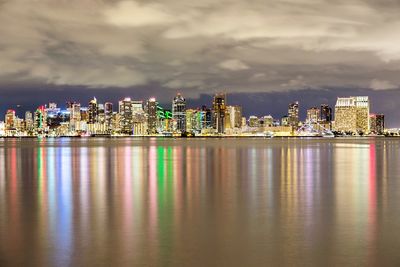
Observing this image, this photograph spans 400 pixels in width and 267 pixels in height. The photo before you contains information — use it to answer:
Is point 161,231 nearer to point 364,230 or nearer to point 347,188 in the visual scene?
point 364,230

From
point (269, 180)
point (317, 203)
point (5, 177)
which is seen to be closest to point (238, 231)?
point (317, 203)

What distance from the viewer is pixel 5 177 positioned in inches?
1318

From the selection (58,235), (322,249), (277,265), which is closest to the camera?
(277,265)

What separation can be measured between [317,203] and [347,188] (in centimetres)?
618

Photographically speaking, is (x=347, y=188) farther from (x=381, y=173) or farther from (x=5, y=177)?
(x=5, y=177)

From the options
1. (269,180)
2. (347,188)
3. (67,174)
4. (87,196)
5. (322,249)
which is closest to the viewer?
(322,249)

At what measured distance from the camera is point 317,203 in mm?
20172

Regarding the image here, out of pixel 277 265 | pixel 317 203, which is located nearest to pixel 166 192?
pixel 317 203

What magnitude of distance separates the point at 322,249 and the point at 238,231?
→ 292cm

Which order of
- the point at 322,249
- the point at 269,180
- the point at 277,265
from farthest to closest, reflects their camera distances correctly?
1. the point at 269,180
2. the point at 322,249
3. the point at 277,265

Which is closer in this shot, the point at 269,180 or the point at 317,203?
the point at 317,203

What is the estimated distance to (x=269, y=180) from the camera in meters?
30.4

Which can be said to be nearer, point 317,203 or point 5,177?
point 317,203

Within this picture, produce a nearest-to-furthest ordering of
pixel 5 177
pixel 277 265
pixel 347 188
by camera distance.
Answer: pixel 277 265 → pixel 347 188 → pixel 5 177
